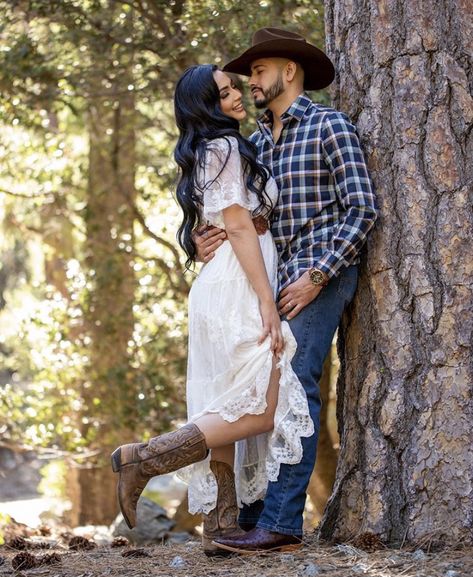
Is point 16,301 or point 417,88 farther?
point 16,301

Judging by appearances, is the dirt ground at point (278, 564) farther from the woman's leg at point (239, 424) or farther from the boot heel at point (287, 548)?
the woman's leg at point (239, 424)

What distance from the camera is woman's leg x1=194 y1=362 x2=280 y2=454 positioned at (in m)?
4.08

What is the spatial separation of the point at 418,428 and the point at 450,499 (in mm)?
308

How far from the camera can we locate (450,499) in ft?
12.7

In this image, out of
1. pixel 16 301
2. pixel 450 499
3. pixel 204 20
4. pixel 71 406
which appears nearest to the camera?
pixel 450 499

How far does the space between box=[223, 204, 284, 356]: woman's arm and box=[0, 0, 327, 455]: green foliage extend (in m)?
2.53

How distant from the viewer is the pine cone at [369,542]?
12.9 ft

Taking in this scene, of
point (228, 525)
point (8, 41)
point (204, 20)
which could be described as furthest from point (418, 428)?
point (8, 41)

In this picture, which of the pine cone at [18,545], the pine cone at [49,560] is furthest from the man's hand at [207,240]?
the pine cone at [18,545]

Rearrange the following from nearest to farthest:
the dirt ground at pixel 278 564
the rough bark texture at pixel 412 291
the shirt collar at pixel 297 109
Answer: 1. the dirt ground at pixel 278 564
2. the rough bark texture at pixel 412 291
3. the shirt collar at pixel 297 109

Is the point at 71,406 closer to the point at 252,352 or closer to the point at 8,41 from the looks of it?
the point at 8,41

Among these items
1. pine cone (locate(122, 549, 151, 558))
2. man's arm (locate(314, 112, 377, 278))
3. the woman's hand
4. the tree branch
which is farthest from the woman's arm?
the tree branch

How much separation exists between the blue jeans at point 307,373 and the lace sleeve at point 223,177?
1.75 ft

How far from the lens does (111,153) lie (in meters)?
9.84
